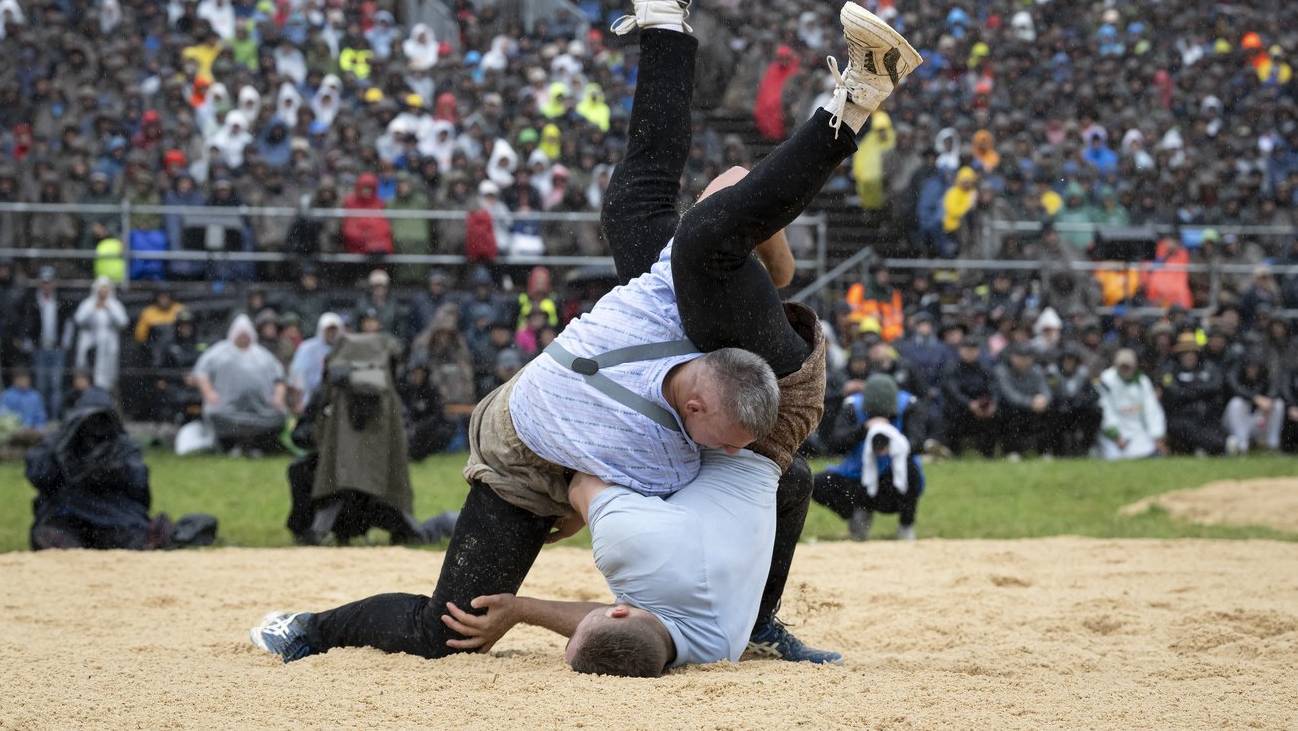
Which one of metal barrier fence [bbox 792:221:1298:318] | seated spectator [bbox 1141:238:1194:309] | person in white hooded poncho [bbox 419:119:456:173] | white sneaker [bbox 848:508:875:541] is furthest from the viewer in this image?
person in white hooded poncho [bbox 419:119:456:173]

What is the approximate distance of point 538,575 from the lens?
7289 millimetres

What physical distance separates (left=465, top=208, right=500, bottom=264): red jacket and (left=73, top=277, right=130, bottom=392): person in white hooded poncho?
326 cm

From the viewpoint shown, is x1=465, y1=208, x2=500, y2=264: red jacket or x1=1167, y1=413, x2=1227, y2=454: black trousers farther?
x1=1167, y1=413, x2=1227, y2=454: black trousers

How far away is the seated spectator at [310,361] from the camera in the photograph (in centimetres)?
1309

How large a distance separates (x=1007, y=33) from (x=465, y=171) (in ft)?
28.7

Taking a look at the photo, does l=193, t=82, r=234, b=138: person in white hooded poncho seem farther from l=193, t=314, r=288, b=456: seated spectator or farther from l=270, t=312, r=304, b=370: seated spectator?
l=193, t=314, r=288, b=456: seated spectator

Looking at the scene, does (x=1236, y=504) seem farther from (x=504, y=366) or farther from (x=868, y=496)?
(x=504, y=366)

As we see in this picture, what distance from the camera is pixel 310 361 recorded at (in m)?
13.4

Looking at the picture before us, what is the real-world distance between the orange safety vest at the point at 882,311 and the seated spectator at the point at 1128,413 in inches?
80.0

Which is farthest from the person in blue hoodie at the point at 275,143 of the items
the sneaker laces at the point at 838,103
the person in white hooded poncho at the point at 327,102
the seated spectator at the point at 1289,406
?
the sneaker laces at the point at 838,103

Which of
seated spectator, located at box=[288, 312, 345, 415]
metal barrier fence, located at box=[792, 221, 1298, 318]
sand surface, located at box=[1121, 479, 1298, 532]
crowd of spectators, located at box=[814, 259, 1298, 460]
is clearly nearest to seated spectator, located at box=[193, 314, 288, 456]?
seated spectator, located at box=[288, 312, 345, 415]

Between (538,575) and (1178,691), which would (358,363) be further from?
(1178,691)

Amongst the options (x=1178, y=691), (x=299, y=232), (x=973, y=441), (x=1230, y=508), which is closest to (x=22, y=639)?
(x=1178, y=691)

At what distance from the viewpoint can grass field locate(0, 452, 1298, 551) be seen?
9.45 m
